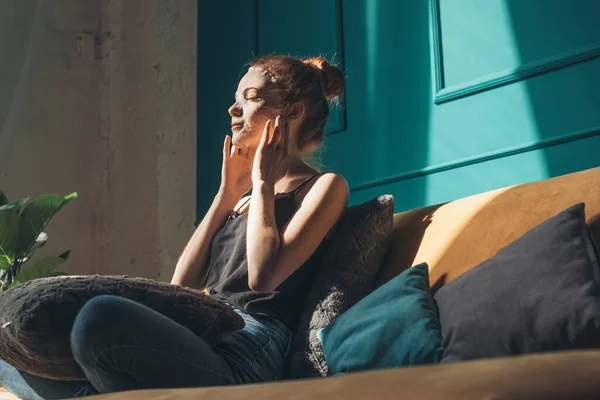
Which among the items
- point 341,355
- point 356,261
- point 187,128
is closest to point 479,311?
point 341,355

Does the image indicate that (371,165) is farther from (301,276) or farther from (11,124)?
(11,124)

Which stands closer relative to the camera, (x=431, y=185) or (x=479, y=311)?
(x=479, y=311)

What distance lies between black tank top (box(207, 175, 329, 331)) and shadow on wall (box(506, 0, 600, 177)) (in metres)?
0.68

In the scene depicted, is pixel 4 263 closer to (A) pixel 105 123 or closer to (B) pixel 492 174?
(A) pixel 105 123

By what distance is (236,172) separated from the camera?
6.66 feet

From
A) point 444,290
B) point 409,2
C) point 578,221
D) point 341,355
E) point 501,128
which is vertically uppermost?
point 409,2

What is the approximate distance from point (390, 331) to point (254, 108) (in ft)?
2.56

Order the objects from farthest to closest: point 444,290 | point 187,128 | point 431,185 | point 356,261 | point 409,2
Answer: point 187,128, point 409,2, point 431,185, point 356,261, point 444,290

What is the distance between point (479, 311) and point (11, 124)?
2655 mm

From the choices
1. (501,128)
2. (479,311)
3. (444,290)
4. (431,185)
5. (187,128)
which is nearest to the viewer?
(479,311)

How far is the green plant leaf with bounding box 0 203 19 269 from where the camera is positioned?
8.77 ft

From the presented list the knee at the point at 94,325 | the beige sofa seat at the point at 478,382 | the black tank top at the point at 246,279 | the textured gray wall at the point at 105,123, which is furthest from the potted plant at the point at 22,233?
the beige sofa seat at the point at 478,382

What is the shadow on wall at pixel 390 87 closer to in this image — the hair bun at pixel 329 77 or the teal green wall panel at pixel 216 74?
the hair bun at pixel 329 77

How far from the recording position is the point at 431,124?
226 cm
